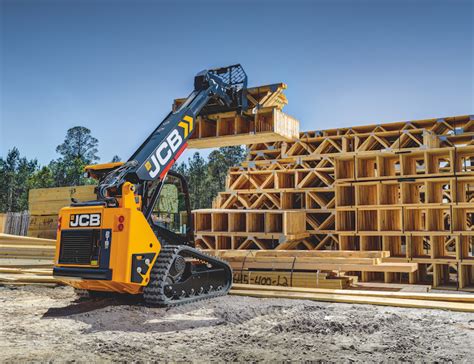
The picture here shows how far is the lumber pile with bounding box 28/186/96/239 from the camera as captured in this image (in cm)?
1977

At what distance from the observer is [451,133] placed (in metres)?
14.1

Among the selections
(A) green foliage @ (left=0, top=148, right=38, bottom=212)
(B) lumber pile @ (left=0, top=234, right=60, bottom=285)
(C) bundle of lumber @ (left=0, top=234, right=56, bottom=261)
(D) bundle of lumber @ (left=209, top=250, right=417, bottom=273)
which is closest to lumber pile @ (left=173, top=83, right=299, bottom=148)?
(D) bundle of lumber @ (left=209, top=250, right=417, bottom=273)

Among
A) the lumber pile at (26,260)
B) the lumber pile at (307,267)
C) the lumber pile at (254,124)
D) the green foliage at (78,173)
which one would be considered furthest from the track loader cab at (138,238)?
the green foliage at (78,173)

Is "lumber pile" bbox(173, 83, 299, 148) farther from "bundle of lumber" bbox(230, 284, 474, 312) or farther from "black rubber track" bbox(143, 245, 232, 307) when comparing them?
"black rubber track" bbox(143, 245, 232, 307)

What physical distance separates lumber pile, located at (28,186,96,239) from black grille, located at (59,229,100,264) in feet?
43.1

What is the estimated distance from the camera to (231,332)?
5848 millimetres

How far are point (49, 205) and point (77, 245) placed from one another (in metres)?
14.6

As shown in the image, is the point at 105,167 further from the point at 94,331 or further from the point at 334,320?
the point at 334,320

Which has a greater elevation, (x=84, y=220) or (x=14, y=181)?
(x=14, y=181)

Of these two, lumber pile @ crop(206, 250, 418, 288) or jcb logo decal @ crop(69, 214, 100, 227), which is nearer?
jcb logo decal @ crop(69, 214, 100, 227)

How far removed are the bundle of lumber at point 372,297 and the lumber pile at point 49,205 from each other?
12.8m

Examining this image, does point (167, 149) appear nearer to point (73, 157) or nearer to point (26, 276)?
point (26, 276)

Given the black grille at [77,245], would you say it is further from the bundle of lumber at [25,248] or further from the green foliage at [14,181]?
the green foliage at [14,181]

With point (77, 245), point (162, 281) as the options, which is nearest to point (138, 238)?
point (162, 281)
